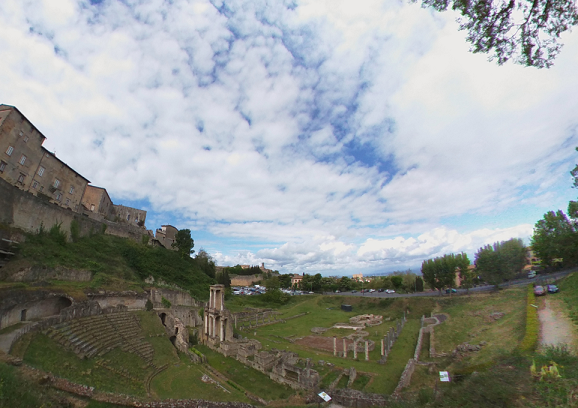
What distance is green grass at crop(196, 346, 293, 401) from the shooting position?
1831 centimetres

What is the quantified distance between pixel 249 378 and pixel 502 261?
45779 millimetres

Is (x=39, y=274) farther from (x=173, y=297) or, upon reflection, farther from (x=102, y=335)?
(x=173, y=297)

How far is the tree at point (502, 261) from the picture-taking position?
4359 centimetres

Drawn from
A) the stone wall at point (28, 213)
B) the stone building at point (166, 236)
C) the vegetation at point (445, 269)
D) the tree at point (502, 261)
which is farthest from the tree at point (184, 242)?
the tree at point (502, 261)

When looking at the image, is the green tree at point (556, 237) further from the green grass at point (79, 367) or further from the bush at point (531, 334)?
the green grass at point (79, 367)

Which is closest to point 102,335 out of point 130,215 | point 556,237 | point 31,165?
point 31,165

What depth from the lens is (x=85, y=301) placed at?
21812mm

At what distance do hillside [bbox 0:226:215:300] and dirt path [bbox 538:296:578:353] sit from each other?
118ft

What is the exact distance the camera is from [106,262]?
3431 cm

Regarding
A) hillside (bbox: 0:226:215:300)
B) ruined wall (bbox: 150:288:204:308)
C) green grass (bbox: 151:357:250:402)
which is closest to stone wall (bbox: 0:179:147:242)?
hillside (bbox: 0:226:215:300)

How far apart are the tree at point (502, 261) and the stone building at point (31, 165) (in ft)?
226

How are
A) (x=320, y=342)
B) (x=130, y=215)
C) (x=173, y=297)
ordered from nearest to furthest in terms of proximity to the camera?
(x=320, y=342) → (x=173, y=297) → (x=130, y=215)

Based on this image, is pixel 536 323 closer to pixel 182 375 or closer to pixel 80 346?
pixel 182 375

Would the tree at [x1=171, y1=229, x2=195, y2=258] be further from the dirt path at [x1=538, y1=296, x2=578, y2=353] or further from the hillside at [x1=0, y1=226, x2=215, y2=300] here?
the dirt path at [x1=538, y1=296, x2=578, y2=353]
